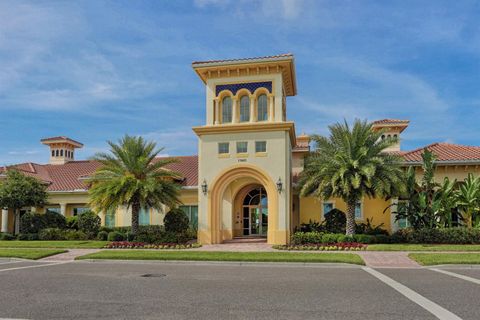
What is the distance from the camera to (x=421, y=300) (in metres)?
9.20

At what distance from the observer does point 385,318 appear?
25.0 ft

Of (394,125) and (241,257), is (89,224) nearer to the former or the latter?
(241,257)

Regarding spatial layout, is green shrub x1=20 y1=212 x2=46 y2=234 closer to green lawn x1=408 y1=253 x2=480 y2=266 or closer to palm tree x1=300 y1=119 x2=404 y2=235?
palm tree x1=300 y1=119 x2=404 y2=235

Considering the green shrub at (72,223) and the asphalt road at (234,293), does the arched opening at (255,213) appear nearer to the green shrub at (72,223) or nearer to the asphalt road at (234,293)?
the green shrub at (72,223)

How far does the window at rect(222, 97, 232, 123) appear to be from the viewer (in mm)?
25562

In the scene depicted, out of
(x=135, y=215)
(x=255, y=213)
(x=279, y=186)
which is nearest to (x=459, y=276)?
(x=279, y=186)

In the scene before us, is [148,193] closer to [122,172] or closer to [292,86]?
[122,172]

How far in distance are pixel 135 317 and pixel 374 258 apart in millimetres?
12141

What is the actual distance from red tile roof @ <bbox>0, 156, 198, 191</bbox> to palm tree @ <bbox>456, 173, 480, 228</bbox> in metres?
16.1

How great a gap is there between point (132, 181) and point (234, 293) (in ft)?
51.1

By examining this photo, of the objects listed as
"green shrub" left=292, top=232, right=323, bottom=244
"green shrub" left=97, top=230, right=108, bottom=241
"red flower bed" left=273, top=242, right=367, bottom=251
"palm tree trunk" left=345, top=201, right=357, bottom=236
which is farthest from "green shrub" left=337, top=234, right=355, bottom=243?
"green shrub" left=97, top=230, right=108, bottom=241

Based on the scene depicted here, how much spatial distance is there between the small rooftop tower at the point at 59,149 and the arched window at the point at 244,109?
78.1 feet

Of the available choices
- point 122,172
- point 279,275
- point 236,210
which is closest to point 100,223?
point 122,172

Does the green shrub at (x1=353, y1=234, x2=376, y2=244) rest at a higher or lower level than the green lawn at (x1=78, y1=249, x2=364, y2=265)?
higher
